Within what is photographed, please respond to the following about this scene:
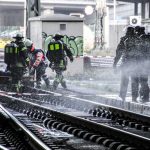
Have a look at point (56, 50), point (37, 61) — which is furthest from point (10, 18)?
point (56, 50)

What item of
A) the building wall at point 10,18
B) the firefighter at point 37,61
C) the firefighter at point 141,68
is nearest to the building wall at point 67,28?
the firefighter at point 37,61

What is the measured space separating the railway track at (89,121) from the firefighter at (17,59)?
7.15 feet

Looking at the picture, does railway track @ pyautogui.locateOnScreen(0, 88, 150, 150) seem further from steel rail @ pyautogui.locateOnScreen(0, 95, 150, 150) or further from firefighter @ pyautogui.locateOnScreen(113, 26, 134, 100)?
firefighter @ pyautogui.locateOnScreen(113, 26, 134, 100)

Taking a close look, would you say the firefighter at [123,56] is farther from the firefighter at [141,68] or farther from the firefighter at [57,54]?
the firefighter at [57,54]

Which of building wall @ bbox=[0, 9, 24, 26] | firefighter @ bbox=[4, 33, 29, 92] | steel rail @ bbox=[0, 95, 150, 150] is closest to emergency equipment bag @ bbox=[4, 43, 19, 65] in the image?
firefighter @ bbox=[4, 33, 29, 92]

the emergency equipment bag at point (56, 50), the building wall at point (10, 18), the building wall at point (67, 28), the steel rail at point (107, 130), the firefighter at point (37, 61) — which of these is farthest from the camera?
the building wall at point (10, 18)

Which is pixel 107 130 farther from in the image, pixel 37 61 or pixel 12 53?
pixel 37 61

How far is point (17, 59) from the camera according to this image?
739 inches

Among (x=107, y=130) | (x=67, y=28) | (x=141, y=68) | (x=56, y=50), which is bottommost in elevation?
(x=107, y=130)

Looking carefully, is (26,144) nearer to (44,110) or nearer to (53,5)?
(44,110)

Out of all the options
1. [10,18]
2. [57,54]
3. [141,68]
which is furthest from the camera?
[10,18]

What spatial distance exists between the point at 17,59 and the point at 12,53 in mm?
260

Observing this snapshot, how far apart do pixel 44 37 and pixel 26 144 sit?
57.6 ft

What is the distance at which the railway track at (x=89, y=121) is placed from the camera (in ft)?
29.5
